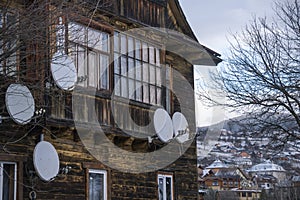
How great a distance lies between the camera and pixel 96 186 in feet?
45.0

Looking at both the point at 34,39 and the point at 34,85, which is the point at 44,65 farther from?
the point at 34,39

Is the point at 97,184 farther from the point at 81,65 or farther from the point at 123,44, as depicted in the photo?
the point at 123,44

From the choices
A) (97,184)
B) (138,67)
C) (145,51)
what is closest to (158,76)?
(145,51)

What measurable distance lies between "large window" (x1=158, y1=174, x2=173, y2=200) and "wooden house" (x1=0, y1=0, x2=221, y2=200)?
0.03 m

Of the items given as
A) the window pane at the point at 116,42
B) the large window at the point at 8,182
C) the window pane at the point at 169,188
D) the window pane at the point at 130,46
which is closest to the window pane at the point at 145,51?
the window pane at the point at 130,46

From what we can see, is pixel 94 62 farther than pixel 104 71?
No

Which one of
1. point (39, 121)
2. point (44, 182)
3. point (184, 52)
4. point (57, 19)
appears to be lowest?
point (44, 182)

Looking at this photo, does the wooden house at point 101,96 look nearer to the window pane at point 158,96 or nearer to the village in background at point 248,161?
the window pane at point 158,96

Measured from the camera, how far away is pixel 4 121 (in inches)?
448

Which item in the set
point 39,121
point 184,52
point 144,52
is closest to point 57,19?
point 39,121

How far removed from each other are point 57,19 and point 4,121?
3.07 metres

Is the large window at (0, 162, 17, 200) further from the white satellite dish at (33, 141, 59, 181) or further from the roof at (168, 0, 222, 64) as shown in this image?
the roof at (168, 0, 222, 64)

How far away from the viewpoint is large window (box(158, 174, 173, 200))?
632 inches

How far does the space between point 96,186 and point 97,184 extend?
0.06 m
